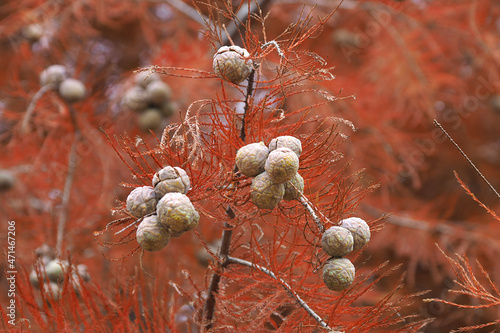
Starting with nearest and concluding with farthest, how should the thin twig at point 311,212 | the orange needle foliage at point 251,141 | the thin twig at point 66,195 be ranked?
the thin twig at point 311,212, the orange needle foliage at point 251,141, the thin twig at point 66,195

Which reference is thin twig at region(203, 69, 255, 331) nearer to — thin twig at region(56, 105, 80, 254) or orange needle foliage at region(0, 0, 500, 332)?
orange needle foliage at region(0, 0, 500, 332)

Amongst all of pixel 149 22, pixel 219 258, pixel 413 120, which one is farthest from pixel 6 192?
pixel 413 120

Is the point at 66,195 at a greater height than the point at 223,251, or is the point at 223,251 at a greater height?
the point at 66,195

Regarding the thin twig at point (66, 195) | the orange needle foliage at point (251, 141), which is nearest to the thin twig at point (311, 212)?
the orange needle foliage at point (251, 141)

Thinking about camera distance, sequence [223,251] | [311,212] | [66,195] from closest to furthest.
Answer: [311,212] → [223,251] → [66,195]

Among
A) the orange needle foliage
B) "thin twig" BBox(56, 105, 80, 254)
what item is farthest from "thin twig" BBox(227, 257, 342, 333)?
"thin twig" BBox(56, 105, 80, 254)

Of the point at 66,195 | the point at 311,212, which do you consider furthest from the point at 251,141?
the point at 66,195

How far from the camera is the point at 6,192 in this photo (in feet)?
6.34

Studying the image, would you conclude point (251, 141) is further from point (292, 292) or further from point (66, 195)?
Answer: point (66, 195)

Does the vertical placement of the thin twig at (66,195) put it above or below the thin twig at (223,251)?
above

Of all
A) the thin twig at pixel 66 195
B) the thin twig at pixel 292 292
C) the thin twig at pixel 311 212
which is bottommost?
the thin twig at pixel 292 292

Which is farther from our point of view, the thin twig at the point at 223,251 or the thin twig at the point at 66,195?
the thin twig at the point at 66,195

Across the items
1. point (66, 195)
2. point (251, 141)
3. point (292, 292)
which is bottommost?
point (292, 292)

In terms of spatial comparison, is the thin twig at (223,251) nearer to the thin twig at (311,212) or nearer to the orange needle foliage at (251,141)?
the orange needle foliage at (251,141)
